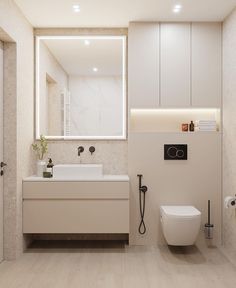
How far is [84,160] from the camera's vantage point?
13.2ft

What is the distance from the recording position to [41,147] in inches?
157

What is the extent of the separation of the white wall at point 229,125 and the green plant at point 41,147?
2.10 meters

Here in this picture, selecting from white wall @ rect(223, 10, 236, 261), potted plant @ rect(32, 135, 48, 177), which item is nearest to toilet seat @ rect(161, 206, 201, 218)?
white wall @ rect(223, 10, 236, 261)

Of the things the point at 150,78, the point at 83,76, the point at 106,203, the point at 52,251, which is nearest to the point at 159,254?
the point at 106,203

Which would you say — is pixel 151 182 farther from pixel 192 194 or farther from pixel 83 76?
pixel 83 76

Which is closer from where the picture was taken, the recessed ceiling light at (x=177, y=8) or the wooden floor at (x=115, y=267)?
the wooden floor at (x=115, y=267)

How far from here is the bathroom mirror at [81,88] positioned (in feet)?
13.2

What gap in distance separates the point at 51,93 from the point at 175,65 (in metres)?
1.54

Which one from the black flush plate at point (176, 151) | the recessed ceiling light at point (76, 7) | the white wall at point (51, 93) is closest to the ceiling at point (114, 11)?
the recessed ceiling light at point (76, 7)

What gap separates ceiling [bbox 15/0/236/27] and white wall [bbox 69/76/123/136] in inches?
26.5

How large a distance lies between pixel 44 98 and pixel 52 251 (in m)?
1.81

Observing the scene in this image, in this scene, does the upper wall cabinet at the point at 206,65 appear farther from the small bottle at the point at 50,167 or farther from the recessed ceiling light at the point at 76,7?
the small bottle at the point at 50,167

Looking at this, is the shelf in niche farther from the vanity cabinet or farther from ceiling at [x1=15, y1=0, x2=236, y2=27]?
ceiling at [x1=15, y1=0, x2=236, y2=27]

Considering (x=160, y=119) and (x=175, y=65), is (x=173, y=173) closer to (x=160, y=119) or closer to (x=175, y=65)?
(x=160, y=119)
